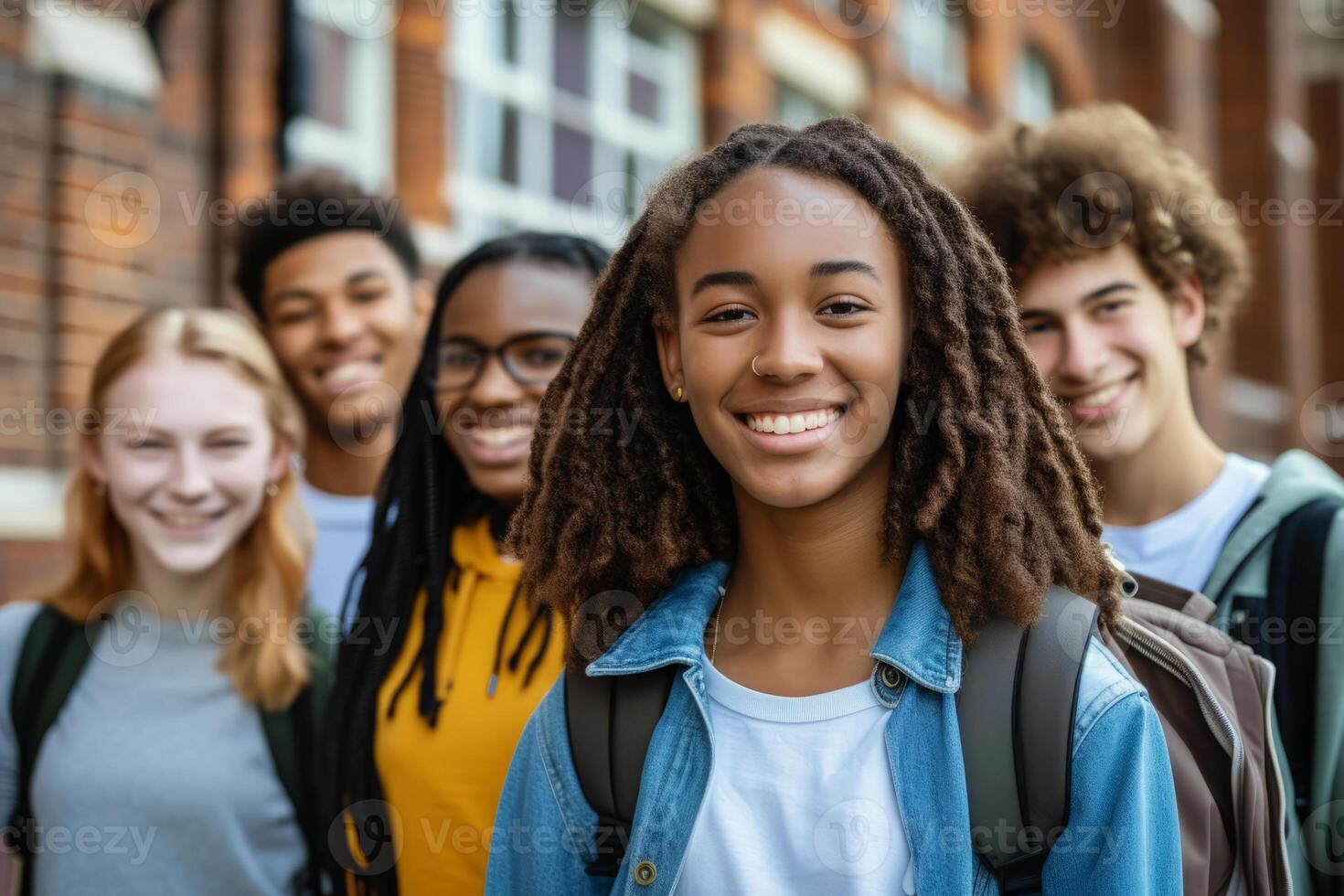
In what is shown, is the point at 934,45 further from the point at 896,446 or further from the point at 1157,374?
the point at 896,446

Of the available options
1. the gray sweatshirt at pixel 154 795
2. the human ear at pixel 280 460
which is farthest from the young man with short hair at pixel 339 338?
the gray sweatshirt at pixel 154 795

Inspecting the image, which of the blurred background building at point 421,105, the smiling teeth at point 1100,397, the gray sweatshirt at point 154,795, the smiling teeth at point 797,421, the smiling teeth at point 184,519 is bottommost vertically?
the gray sweatshirt at point 154,795

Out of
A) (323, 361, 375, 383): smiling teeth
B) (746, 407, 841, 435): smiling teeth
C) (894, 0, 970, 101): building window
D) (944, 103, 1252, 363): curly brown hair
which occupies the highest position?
(894, 0, 970, 101): building window

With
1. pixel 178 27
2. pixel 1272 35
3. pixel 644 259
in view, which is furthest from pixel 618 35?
pixel 1272 35

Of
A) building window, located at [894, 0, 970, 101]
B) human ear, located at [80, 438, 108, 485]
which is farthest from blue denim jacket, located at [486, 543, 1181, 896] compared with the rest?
building window, located at [894, 0, 970, 101]

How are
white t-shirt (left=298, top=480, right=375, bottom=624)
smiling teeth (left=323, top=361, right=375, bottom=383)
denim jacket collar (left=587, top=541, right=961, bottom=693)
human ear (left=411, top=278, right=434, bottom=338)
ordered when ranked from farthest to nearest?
human ear (left=411, top=278, right=434, bottom=338) < smiling teeth (left=323, top=361, right=375, bottom=383) < white t-shirt (left=298, top=480, right=375, bottom=624) < denim jacket collar (left=587, top=541, right=961, bottom=693)

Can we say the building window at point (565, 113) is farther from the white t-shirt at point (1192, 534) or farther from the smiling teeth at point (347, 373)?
the white t-shirt at point (1192, 534)

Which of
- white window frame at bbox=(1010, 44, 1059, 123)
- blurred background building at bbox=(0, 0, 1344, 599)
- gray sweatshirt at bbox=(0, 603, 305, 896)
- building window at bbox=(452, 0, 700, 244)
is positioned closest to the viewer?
gray sweatshirt at bbox=(0, 603, 305, 896)

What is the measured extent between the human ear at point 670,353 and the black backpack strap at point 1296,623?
1.19 metres

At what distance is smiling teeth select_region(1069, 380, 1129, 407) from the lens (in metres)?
2.50

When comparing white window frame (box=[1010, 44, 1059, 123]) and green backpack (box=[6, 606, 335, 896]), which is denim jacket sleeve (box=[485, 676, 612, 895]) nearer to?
green backpack (box=[6, 606, 335, 896])

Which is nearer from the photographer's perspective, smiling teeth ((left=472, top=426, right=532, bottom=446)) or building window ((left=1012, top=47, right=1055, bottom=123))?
smiling teeth ((left=472, top=426, right=532, bottom=446))

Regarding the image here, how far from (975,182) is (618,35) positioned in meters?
6.39

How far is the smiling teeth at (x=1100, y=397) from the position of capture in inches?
98.3
